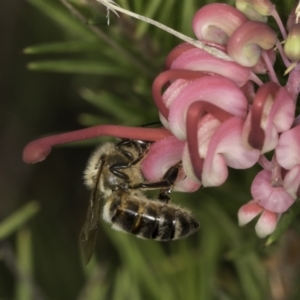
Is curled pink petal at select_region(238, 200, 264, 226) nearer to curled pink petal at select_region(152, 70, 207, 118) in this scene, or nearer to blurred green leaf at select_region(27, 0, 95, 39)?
curled pink petal at select_region(152, 70, 207, 118)

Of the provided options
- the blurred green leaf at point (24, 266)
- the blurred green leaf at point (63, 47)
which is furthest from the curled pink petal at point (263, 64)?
the blurred green leaf at point (24, 266)

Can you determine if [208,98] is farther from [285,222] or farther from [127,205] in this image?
[127,205]

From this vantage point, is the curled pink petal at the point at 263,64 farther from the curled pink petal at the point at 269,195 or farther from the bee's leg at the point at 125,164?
the bee's leg at the point at 125,164

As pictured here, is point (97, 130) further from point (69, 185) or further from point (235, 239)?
point (69, 185)

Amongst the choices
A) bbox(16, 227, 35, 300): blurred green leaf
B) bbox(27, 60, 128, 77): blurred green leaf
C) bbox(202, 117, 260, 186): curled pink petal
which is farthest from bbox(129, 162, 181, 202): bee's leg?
bbox(16, 227, 35, 300): blurred green leaf

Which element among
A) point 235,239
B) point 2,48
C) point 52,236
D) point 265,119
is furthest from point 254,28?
point 2,48

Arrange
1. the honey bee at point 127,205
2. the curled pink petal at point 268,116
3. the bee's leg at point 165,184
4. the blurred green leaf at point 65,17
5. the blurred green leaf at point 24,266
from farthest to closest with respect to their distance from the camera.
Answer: the blurred green leaf at point 24,266 → the blurred green leaf at point 65,17 → the honey bee at point 127,205 → the bee's leg at point 165,184 → the curled pink petal at point 268,116
